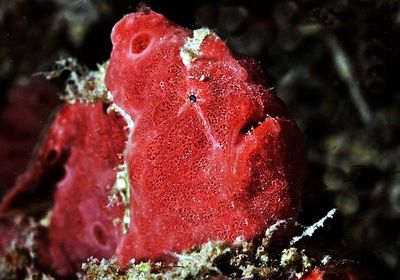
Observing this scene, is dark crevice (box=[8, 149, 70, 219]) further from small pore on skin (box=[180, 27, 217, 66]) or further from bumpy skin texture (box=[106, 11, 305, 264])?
small pore on skin (box=[180, 27, 217, 66])

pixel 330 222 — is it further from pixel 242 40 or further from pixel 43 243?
pixel 43 243

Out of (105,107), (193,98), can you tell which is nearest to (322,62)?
(105,107)

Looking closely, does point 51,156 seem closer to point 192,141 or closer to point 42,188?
point 42,188

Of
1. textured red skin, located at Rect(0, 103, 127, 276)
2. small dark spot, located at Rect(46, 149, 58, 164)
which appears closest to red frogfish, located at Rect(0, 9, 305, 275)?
textured red skin, located at Rect(0, 103, 127, 276)

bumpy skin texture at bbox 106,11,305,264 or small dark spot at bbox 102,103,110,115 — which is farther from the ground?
small dark spot at bbox 102,103,110,115

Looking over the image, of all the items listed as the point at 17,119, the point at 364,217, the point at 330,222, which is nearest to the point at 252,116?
the point at 330,222
